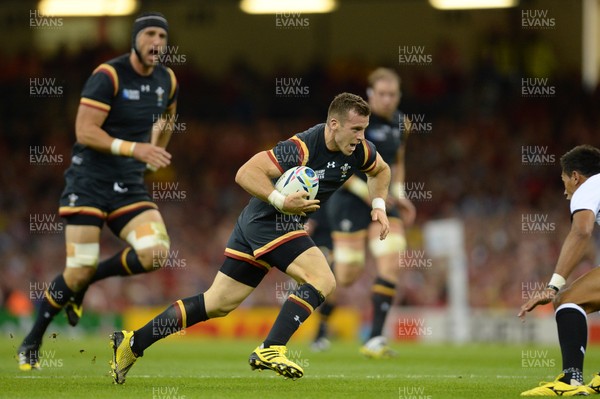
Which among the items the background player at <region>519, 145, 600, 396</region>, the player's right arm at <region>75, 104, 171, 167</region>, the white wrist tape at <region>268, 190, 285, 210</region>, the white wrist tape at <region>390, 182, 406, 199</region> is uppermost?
the player's right arm at <region>75, 104, 171, 167</region>

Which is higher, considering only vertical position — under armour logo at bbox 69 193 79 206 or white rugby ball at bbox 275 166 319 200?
under armour logo at bbox 69 193 79 206

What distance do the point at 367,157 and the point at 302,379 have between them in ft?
6.25

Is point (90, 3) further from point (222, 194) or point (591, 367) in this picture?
point (591, 367)

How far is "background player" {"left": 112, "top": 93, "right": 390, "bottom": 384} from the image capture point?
26.6 feet

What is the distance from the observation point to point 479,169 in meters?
24.5

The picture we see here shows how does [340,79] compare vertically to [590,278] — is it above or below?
above

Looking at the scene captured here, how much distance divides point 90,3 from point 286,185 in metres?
20.4

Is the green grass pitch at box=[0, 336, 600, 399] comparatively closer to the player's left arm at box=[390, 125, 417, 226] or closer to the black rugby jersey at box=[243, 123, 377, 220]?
the black rugby jersey at box=[243, 123, 377, 220]

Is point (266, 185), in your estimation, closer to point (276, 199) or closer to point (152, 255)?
point (276, 199)

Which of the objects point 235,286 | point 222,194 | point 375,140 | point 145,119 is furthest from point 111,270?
point 222,194

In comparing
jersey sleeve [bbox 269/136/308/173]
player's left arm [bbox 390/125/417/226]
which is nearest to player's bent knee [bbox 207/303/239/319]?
jersey sleeve [bbox 269/136/308/173]

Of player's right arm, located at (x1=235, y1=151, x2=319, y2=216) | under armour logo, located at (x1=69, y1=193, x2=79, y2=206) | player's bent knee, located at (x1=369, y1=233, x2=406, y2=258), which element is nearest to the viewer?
player's right arm, located at (x1=235, y1=151, x2=319, y2=216)

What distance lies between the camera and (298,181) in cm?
815

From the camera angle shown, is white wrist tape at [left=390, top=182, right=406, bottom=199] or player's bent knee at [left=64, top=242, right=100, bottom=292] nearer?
player's bent knee at [left=64, top=242, right=100, bottom=292]
